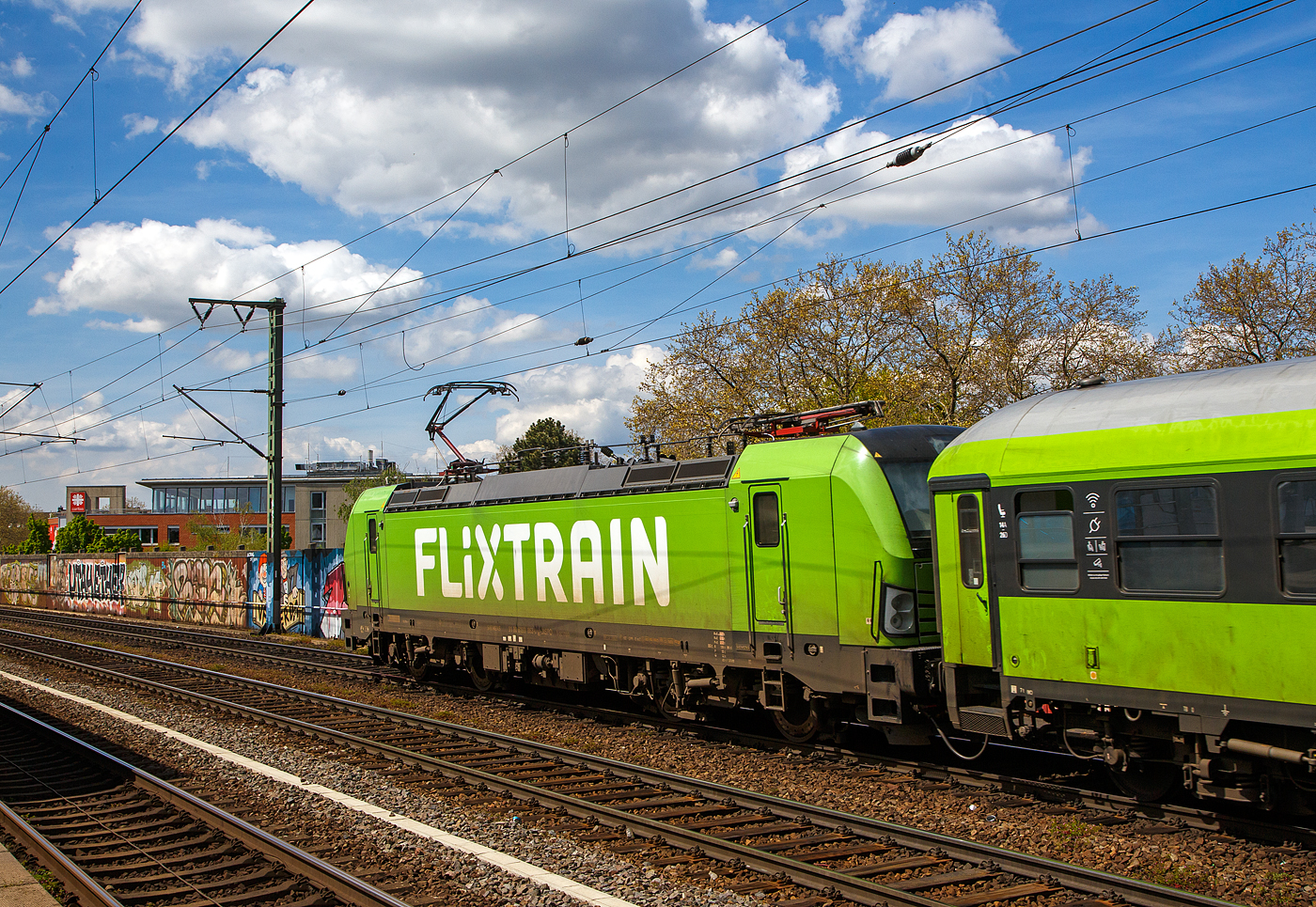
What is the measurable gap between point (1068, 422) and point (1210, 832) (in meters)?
3.48

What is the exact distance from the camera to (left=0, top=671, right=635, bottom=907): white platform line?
7.27 m

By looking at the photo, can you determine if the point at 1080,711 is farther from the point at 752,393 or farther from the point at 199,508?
the point at 199,508

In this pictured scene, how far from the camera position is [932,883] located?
23.1 ft

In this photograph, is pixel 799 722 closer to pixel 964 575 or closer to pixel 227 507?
pixel 964 575

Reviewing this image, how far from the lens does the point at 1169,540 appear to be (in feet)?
25.8

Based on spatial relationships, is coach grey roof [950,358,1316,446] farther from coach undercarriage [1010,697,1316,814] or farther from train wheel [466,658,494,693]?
train wheel [466,658,494,693]

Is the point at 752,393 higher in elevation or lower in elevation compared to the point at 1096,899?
higher

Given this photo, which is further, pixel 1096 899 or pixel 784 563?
pixel 784 563

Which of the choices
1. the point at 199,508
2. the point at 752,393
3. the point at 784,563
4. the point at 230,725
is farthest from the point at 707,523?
the point at 199,508

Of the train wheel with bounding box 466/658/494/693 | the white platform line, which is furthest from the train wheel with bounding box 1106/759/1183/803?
the train wheel with bounding box 466/658/494/693

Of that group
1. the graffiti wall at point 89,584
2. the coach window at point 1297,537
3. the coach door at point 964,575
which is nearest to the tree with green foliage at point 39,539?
the graffiti wall at point 89,584

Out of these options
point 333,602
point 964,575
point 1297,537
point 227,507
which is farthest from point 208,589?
point 227,507

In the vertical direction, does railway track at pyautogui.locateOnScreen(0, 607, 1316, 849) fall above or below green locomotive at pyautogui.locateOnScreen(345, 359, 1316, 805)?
below

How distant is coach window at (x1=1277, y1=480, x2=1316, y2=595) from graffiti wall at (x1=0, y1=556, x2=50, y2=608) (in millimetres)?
57663
